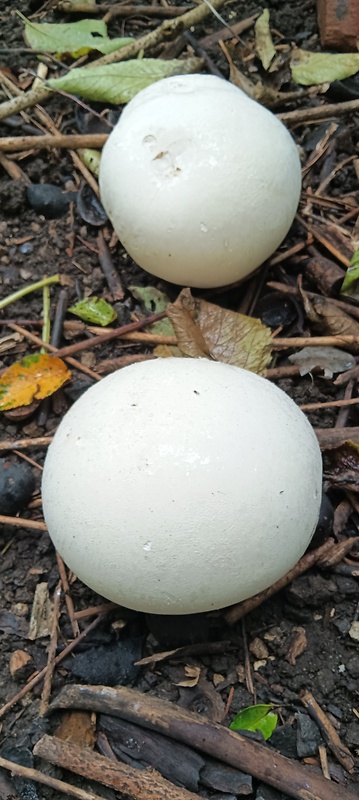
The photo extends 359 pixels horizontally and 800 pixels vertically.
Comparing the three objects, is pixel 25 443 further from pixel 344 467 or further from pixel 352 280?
pixel 352 280

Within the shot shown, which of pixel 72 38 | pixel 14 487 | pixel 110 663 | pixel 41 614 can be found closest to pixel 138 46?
pixel 72 38

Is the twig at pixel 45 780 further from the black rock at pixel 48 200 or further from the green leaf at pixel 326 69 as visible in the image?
the green leaf at pixel 326 69

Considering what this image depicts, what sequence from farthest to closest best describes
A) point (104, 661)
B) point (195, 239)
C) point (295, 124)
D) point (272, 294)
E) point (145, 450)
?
point (295, 124)
point (272, 294)
point (195, 239)
point (104, 661)
point (145, 450)

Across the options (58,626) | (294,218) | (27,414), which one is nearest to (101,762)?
(58,626)

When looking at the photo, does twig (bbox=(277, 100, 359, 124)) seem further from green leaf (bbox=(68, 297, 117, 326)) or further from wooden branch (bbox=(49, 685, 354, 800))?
wooden branch (bbox=(49, 685, 354, 800))

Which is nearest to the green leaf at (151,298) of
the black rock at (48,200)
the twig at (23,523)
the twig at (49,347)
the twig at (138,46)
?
the twig at (49,347)

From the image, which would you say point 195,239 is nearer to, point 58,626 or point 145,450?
point 145,450
